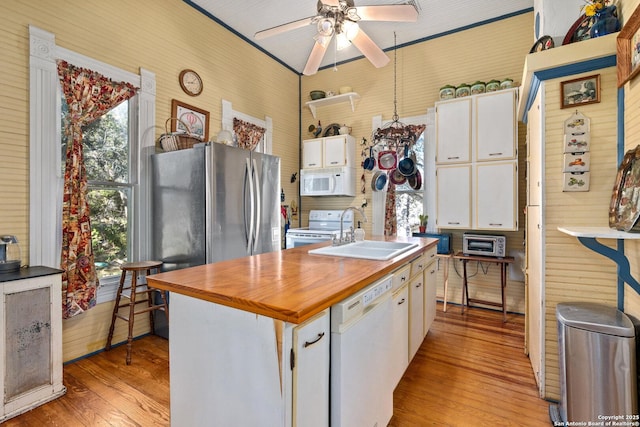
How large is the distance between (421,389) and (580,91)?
214cm

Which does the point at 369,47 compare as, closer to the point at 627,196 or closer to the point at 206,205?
the point at 206,205

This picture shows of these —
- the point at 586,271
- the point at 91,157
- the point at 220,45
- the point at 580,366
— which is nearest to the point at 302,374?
the point at 580,366

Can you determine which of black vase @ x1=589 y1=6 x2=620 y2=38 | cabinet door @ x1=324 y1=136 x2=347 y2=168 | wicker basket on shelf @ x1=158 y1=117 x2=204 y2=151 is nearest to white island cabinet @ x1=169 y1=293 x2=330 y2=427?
wicker basket on shelf @ x1=158 y1=117 x2=204 y2=151

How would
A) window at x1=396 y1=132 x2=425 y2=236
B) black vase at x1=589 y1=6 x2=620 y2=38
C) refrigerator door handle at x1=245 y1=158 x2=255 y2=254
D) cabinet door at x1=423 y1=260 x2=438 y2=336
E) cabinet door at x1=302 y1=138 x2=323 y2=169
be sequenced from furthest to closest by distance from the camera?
cabinet door at x1=302 y1=138 x2=323 y2=169 < window at x1=396 y1=132 x2=425 y2=236 < refrigerator door handle at x1=245 y1=158 x2=255 y2=254 < cabinet door at x1=423 y1=260 x2=438 y2=336 < black vase at x1=589 y1=6 x2=620 y2=38

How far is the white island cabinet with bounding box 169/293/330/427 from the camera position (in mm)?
984

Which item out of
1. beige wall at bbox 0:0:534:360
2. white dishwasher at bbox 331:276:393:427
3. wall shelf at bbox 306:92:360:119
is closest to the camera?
white dishwasher at bbox 331:276:393:427

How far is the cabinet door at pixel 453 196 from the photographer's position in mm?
3580

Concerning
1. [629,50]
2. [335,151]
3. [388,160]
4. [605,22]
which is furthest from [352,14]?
[335,151]

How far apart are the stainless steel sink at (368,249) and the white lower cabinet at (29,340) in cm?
176

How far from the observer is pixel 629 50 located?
1.59m

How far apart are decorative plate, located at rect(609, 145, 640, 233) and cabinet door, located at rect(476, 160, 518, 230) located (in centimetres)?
168

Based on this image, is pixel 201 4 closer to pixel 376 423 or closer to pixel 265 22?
pixel 265 22

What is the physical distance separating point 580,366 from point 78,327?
346 centimetres

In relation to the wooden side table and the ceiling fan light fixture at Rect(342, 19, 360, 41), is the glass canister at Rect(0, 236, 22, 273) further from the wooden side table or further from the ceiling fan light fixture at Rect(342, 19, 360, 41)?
the wooden side table
